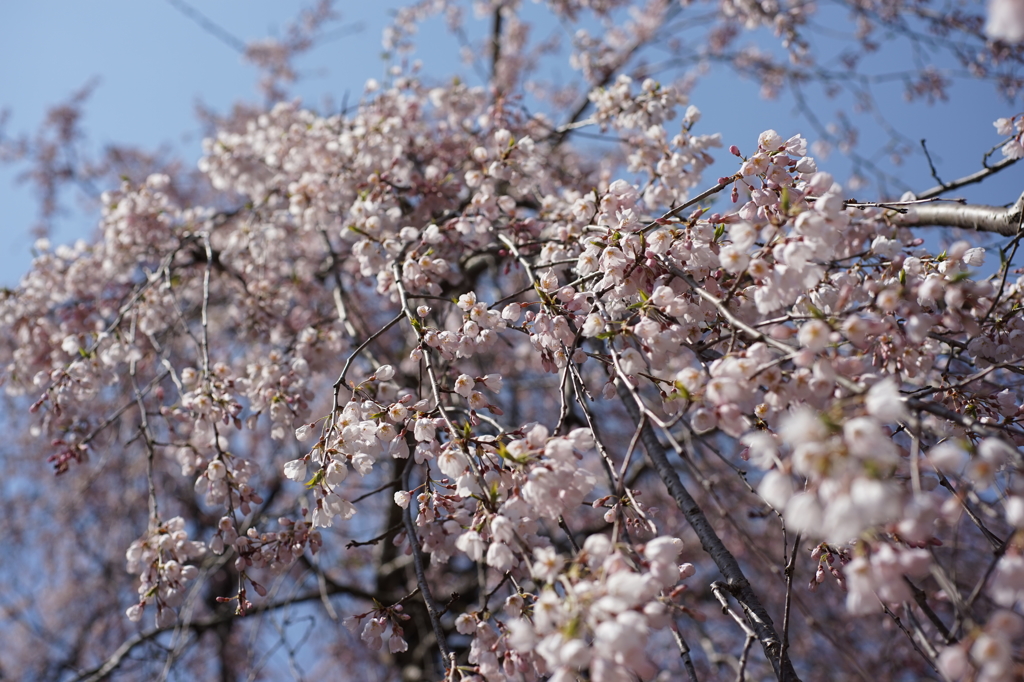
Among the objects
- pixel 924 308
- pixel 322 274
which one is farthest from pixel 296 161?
pixel 924 308

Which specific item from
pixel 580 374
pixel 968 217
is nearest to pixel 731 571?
pixel 580 374

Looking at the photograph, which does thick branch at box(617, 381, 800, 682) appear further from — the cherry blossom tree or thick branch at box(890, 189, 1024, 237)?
thick branch at box(890, 189, 1024, 237)

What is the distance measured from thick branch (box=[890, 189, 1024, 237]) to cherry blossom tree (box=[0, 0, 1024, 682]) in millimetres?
16

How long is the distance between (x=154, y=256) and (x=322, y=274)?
3.05 ft

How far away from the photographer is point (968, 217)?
2240mm

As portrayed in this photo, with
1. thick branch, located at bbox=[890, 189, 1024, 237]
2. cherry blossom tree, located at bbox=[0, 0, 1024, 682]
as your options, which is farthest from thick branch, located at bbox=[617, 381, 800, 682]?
thick branch, located at bbox=[890, 189, 1024, 237]

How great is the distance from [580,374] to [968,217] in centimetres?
179

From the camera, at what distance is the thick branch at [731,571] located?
1.29 meters

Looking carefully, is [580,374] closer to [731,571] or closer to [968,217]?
[731,571]

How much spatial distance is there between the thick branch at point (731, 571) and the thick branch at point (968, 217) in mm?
1298

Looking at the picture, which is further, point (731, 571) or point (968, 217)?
point (968, 217)

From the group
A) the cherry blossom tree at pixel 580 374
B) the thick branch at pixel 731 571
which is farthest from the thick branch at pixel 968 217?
the thick branch at pixel 731 571

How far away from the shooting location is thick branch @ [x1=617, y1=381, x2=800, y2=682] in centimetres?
129

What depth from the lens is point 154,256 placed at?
3.29 metres
